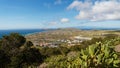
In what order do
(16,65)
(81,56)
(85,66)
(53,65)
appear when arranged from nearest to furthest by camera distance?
(85,66), (81,56), (53,65), (16,65)

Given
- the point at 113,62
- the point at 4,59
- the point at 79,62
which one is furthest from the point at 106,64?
the point at 4,59

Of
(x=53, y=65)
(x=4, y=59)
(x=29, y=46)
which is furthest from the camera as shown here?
(x=29, y=46)

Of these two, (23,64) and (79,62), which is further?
(23,64)

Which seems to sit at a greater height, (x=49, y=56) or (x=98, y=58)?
(x=98, y=58)

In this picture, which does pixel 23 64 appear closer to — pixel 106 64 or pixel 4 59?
pixel 4 59

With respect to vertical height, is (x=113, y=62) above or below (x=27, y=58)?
above

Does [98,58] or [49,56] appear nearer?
[98,58]

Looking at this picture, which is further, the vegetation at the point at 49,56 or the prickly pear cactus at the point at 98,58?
the vegetation at the point at 49,56

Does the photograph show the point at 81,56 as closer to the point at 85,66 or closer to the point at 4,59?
the point at 85,66

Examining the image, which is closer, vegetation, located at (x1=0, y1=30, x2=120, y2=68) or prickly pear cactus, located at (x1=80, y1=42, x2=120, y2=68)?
prickly pear cactus, located at (x1=80, y1=42, x2=120, y2=68)

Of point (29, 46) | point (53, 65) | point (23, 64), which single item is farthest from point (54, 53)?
point (53, 65)
